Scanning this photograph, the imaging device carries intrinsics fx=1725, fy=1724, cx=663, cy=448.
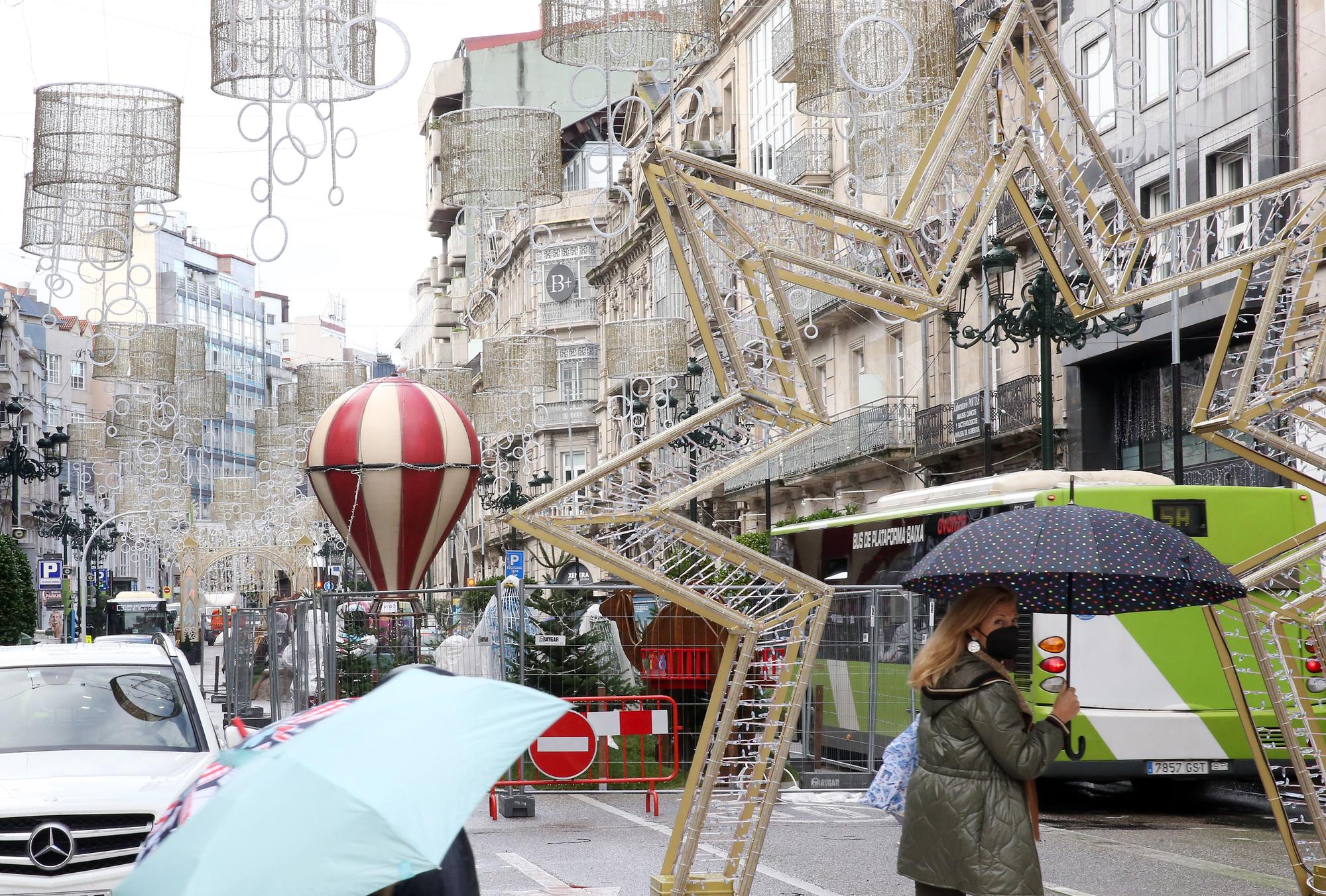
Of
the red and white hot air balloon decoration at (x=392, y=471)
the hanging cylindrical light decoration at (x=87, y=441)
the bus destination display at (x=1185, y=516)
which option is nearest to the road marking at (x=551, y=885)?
the bus destination display at (x=1185, y=516)

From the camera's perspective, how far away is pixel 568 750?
14.0 metres

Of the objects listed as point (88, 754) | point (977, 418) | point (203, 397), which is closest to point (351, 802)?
point (88, 754)

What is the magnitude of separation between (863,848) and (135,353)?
16079 mm

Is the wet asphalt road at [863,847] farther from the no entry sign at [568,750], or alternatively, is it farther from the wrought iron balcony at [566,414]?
the wrought iron balcony at [566,414]

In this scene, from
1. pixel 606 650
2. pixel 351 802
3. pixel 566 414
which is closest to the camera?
pixel 351 802

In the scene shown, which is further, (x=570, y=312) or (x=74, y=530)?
(x=570, y=312)

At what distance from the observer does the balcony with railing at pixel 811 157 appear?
1647 inches

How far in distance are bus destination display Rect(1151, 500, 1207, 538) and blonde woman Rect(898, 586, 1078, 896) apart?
776 centimetres

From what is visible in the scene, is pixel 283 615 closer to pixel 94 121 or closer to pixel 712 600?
pixel 94 121

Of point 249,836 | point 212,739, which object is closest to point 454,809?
point 249,836

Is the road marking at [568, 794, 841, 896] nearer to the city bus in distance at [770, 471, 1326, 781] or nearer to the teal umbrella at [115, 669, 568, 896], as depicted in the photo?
the city bus in distance at [770, 471, 1326, 781]

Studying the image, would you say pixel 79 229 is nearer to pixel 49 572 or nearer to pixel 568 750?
pixel 568 750

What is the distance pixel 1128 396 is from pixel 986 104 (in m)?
25.8

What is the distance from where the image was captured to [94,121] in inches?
555
